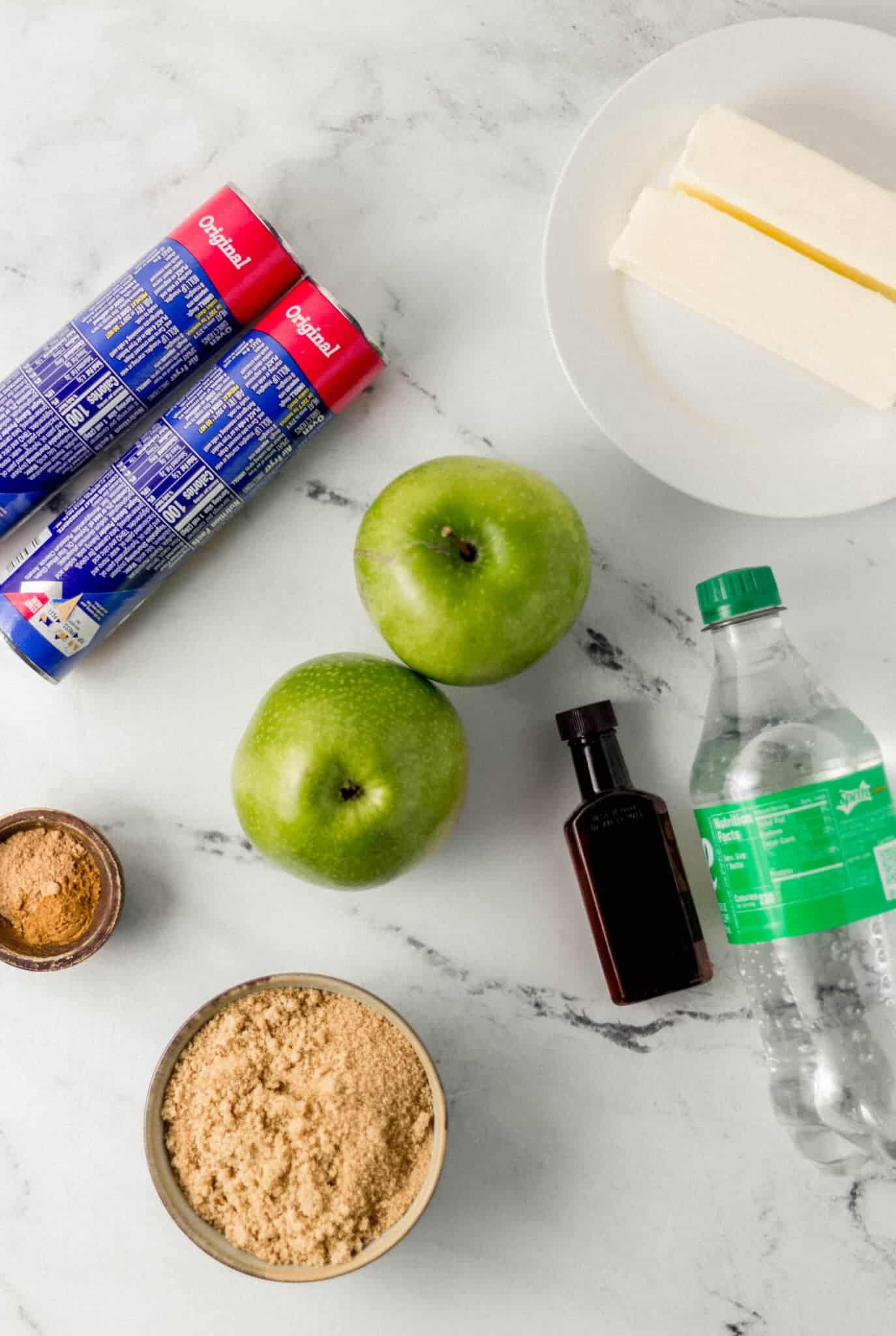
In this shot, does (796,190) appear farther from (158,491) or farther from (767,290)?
(158,491)

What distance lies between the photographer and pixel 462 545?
82 cm

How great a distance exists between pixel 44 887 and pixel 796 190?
888mm

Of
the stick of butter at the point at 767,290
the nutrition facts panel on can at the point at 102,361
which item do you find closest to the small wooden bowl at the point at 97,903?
the nutrition facts panel on can at the point at 102,361

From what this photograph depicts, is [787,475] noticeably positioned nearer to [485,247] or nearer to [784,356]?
[784,356]

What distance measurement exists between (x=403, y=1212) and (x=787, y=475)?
28.2 inches

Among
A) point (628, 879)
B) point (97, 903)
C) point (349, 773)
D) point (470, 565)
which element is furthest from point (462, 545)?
point (97, 903)

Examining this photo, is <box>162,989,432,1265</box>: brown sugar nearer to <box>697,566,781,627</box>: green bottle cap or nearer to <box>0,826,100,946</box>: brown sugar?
<box>0,826,100,946</box>: brown sugar

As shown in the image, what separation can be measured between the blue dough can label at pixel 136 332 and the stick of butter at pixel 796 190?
14.7 inches

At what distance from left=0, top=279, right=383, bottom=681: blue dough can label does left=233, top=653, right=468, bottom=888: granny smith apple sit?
0.61 feet

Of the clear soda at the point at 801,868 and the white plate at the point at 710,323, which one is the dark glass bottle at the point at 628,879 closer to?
the clear soda at the point at 801,868

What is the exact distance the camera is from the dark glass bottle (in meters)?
0.93

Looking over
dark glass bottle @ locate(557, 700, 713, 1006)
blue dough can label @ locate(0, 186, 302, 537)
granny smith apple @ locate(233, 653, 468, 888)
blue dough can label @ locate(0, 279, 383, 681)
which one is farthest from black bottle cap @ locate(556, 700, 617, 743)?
blue dough can label @ locate(0, 186, 302, 537)

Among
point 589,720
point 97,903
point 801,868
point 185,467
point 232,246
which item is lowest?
point 801,868

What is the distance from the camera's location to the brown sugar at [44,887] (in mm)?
930
